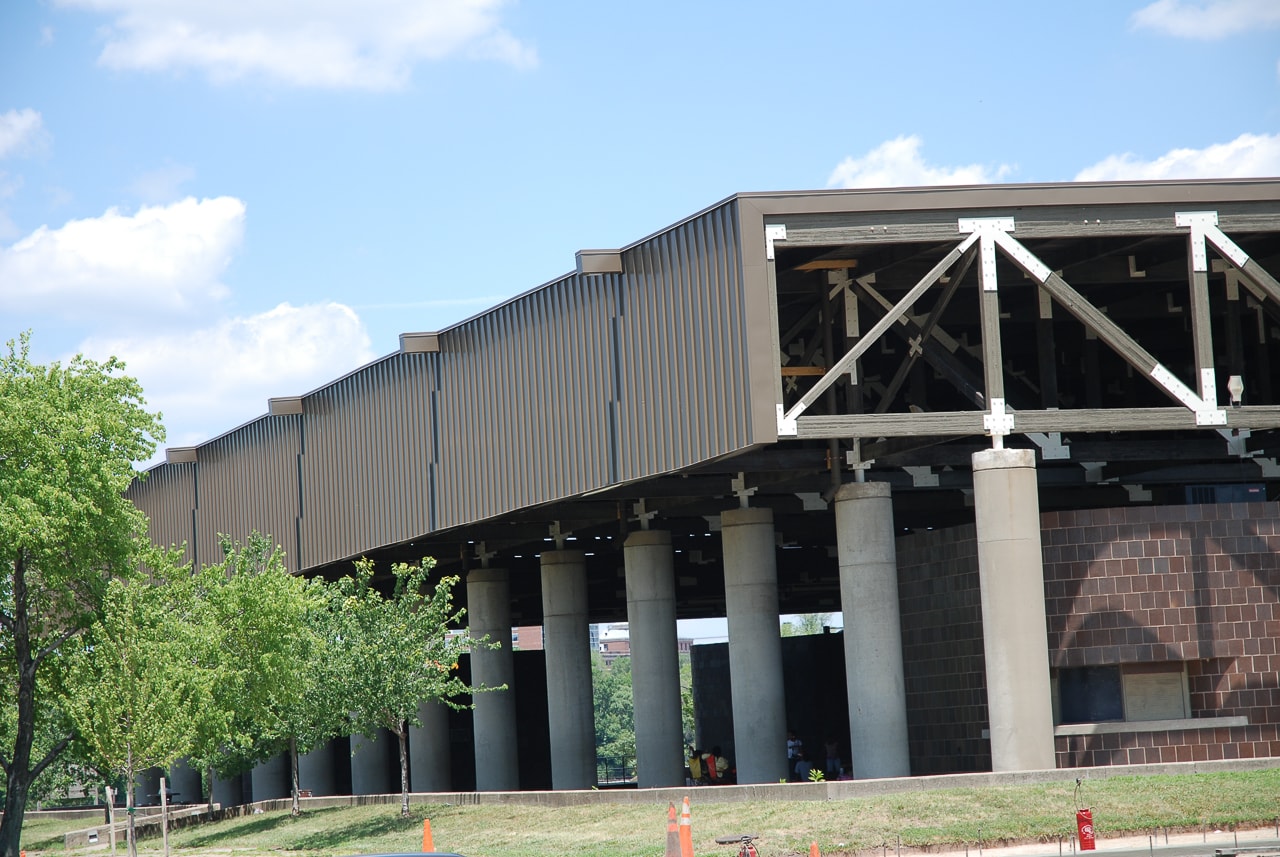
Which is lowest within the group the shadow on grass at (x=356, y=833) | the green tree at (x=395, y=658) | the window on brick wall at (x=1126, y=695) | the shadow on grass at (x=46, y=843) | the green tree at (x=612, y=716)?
the green tree at (x=612, y=716)

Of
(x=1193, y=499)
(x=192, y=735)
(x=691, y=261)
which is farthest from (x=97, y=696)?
(x=1193, y=499)

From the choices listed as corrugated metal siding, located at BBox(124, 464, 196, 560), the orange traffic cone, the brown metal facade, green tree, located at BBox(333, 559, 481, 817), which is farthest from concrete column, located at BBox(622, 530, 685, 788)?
corrugated metal siding, located at BBox(124, 464, 196, 560)

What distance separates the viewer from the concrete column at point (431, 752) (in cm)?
5294

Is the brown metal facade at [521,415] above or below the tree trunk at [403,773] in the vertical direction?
above

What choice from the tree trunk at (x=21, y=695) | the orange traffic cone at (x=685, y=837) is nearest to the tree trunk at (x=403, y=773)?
the tree trunk at (x=21, y=695)

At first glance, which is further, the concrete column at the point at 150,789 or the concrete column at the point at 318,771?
the concrete column at the point at 150,789

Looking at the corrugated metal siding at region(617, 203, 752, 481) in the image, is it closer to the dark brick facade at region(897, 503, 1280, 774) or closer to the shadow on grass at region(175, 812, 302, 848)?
the dark brick facade at region(897, 503, 1280, 774)

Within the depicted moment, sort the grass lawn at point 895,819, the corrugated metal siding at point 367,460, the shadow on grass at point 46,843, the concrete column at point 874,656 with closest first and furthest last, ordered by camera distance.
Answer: the grass lawn at point 895,819
the concrete column at point 874,656
the corrugated metal siding at point 367,460
the shadow on grass at point 46,843

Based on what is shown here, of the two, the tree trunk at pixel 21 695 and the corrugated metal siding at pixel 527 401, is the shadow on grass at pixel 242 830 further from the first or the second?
the corrugated metal siding at pixel 527 401

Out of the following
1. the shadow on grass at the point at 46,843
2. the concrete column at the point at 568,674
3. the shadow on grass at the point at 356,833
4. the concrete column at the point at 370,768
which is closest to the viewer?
the shadow on grass at the point at 356,833

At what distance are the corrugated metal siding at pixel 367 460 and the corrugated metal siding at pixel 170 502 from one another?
9952 millimetres

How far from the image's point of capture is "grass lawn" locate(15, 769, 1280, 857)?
22469 mm

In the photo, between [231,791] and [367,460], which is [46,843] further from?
[367,460]

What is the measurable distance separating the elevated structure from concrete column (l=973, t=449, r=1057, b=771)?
0.14 ft
